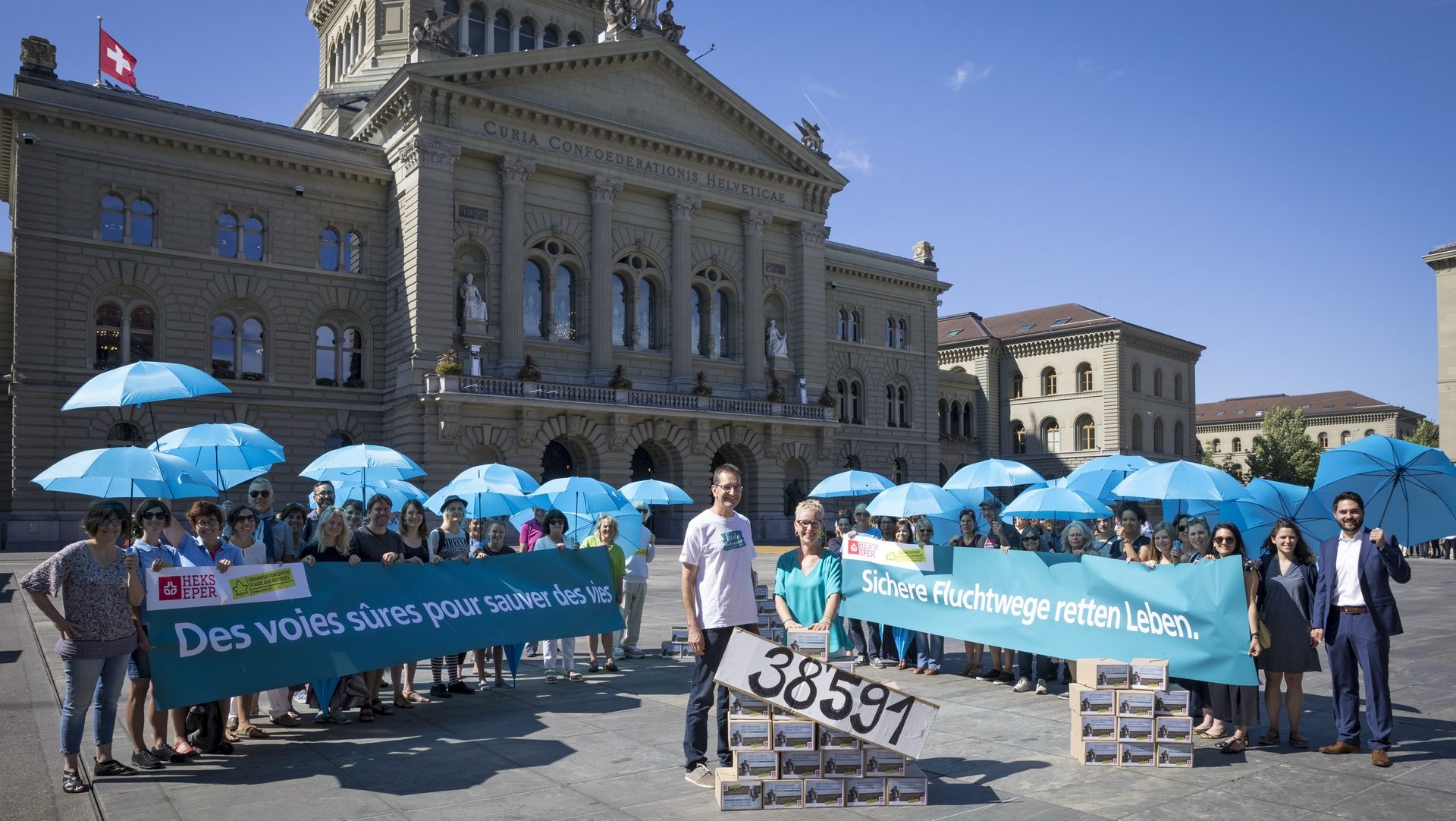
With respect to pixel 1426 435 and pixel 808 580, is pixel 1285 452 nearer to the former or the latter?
pixel 1426 435

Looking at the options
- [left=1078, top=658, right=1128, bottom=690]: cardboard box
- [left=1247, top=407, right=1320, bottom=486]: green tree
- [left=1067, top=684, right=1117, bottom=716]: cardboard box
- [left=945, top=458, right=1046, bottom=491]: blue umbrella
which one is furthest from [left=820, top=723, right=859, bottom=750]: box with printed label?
[left=1247, top=407, right=1320, bottom=486]: green tree

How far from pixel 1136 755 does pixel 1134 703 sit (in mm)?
420

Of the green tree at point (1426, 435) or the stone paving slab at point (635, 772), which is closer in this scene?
the stone paving slab at point (635, 772)

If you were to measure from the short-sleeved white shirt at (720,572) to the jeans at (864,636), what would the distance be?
6287 mm

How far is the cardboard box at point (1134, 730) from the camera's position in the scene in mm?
8609

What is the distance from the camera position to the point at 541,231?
4253 cm

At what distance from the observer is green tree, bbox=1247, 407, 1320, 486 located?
76.0 metres

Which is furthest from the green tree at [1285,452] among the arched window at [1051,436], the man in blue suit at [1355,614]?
the man in blue suit at [1355,614]

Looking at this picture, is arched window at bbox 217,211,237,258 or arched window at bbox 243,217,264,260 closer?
arched window at bbox 217,211,237,258

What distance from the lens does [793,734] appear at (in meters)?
7.58

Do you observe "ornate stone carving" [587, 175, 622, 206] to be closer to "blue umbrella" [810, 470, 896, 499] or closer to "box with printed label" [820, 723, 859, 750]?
"blue umbrella" [810, 470, 896, 499]

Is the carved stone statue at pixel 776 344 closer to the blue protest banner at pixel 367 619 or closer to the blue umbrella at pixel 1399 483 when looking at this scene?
the blue protest banner at pixel 367 619

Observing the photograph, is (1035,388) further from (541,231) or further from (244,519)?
(244,519)

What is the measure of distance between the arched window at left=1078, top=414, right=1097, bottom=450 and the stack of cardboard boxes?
70.2 metres
